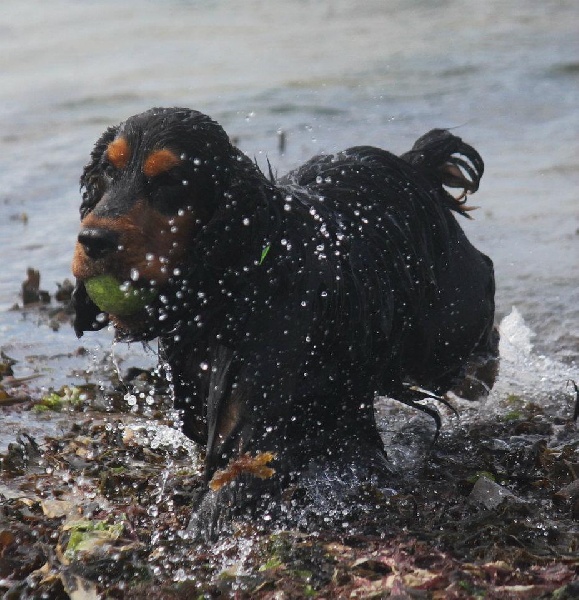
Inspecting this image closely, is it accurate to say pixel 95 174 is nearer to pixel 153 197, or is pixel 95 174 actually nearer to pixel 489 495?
pixel 153 197

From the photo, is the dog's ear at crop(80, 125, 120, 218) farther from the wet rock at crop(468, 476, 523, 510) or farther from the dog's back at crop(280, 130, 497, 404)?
the wet rock at crop(468, 476, 523, 510)

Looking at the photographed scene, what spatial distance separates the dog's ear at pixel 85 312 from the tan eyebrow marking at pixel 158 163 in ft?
1.78

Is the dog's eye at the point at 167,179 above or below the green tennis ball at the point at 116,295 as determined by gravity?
above

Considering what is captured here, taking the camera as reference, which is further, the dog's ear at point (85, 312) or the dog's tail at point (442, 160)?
the dog's tail at point (442, 160)

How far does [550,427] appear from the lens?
5.84 m

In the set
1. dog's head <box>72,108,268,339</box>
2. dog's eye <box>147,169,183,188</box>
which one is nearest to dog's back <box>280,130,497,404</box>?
dog's head <box>72,108,268,339</box>

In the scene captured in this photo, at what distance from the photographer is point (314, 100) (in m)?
13.5

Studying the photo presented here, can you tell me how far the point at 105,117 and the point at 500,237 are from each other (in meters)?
5.66

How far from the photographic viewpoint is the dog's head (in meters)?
3.89

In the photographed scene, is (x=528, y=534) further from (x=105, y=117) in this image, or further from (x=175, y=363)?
(x=105, y=117)

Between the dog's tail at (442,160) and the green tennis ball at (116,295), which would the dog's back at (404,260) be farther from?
the green tennis ball at (116,295)

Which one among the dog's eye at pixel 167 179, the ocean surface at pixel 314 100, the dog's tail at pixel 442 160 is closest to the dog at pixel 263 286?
the dog's eye at pixel 167 179

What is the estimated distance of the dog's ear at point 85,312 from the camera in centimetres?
432

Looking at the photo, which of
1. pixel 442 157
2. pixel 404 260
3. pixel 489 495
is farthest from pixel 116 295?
pixel 442 157
